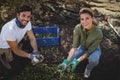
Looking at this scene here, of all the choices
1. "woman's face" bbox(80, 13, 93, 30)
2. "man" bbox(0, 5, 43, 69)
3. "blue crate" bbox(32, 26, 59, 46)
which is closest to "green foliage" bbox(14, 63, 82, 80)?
"man" bbox(0, 5, 43, 69)

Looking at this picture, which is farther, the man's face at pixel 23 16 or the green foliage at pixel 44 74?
the green foliage at pixel 44 74

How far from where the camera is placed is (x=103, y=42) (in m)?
4.93

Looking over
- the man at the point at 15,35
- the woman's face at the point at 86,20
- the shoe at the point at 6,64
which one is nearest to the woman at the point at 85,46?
the woman's face at the point at 86,20

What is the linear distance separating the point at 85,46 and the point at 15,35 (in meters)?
1.11

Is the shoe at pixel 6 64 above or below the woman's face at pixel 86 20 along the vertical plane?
below

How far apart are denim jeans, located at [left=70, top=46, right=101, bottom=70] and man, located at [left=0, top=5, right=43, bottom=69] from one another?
0.68 meters

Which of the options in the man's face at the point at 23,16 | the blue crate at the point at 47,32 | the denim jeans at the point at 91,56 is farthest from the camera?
the blue crate at the point at 47,32

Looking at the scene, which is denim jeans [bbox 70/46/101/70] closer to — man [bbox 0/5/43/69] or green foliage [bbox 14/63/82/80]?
green foliage [bbox 14/63/82/80]

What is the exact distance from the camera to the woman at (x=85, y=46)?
12.3 ft

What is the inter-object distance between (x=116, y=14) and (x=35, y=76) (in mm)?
2611

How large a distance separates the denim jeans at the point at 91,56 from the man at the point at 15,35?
2.23 feet

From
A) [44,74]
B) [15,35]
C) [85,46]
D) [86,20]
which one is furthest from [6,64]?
[86,20]

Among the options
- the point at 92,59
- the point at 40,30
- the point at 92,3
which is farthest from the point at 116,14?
the point at 92,59

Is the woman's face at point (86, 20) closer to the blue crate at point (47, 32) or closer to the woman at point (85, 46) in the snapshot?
the woman at point (85, 46)
